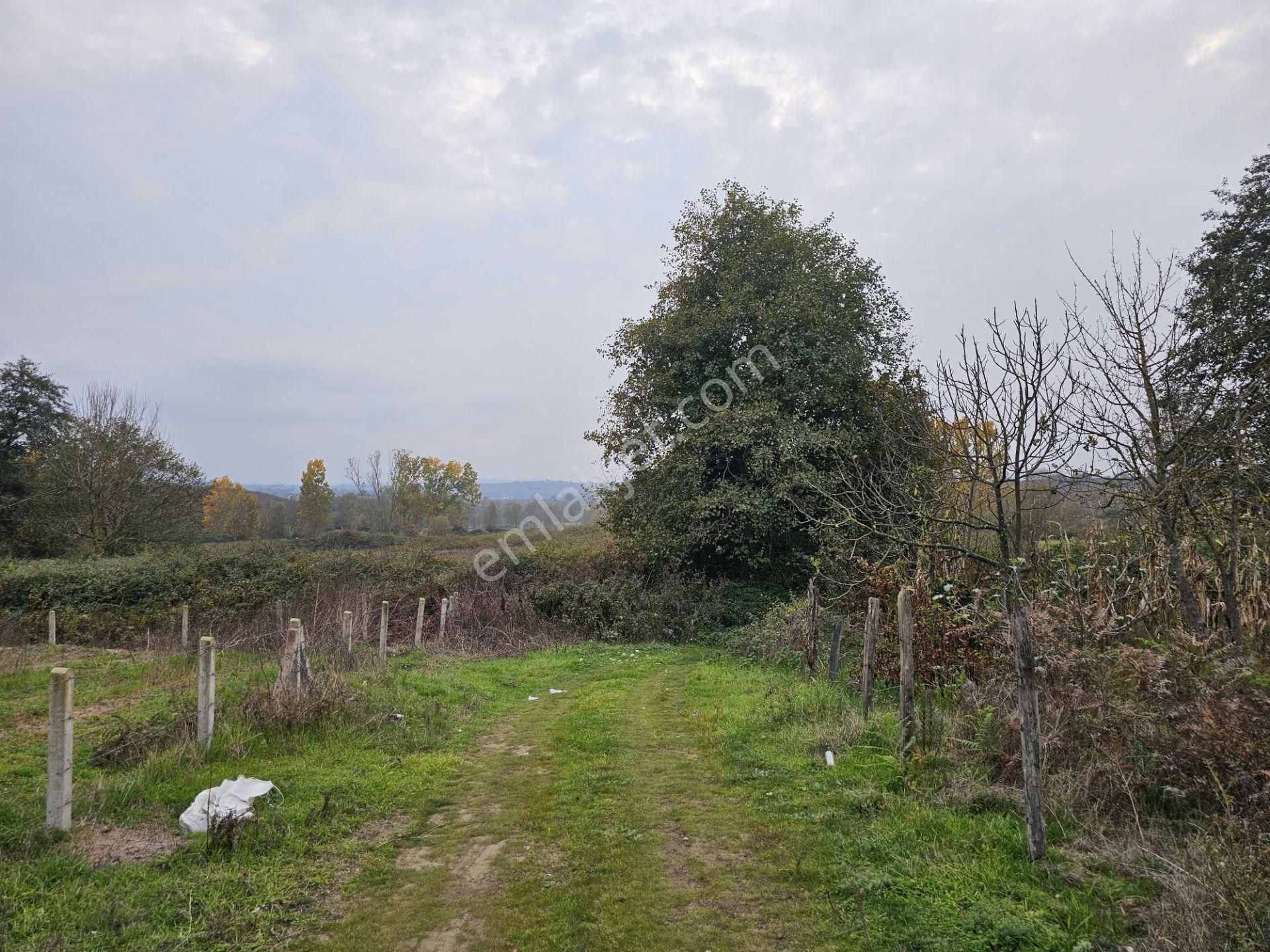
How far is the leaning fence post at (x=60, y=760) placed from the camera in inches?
185

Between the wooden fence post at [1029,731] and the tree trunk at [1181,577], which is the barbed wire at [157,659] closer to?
the wooden fence post at [1029,731]

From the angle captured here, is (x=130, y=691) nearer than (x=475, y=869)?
No

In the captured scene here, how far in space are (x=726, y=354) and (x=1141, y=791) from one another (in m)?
15.0

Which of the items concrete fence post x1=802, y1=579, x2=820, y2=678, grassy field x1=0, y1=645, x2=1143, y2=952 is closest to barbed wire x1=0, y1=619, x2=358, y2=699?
grassy field x1=0, y1=645, x2=1143, y2=952

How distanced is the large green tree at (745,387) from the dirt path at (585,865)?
10.1 metres

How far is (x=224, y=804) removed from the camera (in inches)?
201

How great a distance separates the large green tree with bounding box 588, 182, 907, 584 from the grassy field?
905 centimetres

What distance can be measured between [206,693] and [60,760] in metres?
1.71

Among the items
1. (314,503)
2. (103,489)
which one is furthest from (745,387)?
(314,503)

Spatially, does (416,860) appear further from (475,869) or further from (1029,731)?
(1029,731)

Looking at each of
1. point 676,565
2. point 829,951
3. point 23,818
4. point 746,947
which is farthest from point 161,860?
point 676,565

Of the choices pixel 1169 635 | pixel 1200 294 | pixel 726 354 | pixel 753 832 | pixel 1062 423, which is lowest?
pixel 753 832

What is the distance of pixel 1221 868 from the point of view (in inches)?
128

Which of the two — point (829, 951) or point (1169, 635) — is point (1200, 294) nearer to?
point (1169, 635)
